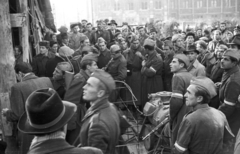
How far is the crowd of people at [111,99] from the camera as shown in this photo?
8.05ft

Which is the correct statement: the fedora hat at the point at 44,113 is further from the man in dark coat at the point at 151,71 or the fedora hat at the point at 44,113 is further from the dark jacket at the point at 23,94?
the man in dark coat at the point at 151,71

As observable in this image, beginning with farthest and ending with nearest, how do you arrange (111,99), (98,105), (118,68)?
(118,68), (111,99), (98,105)

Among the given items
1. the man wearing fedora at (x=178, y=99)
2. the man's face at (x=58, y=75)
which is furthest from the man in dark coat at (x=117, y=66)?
the man wearing fedora at (x=178, y=99)

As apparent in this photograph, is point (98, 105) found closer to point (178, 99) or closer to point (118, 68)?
point (178, 99)

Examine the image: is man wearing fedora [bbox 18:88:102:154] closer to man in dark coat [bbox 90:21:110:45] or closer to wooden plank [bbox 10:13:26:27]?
wooden plank [bbox 10:13:26:27]

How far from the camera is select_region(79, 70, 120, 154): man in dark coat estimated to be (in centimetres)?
321

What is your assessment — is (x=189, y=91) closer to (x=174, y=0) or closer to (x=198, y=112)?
(x=198, y=112)

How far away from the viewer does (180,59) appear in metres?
5.23

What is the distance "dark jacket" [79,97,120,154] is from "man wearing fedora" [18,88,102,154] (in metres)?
0.70

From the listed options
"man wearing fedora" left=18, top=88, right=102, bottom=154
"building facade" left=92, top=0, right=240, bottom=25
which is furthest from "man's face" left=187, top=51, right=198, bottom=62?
"building facade" left=92, top=0, right=240, bottom=25

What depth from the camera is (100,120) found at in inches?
128

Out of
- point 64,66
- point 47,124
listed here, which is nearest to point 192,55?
point 64,66

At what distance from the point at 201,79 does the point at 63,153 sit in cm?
223

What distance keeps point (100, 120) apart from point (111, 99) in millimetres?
4257
